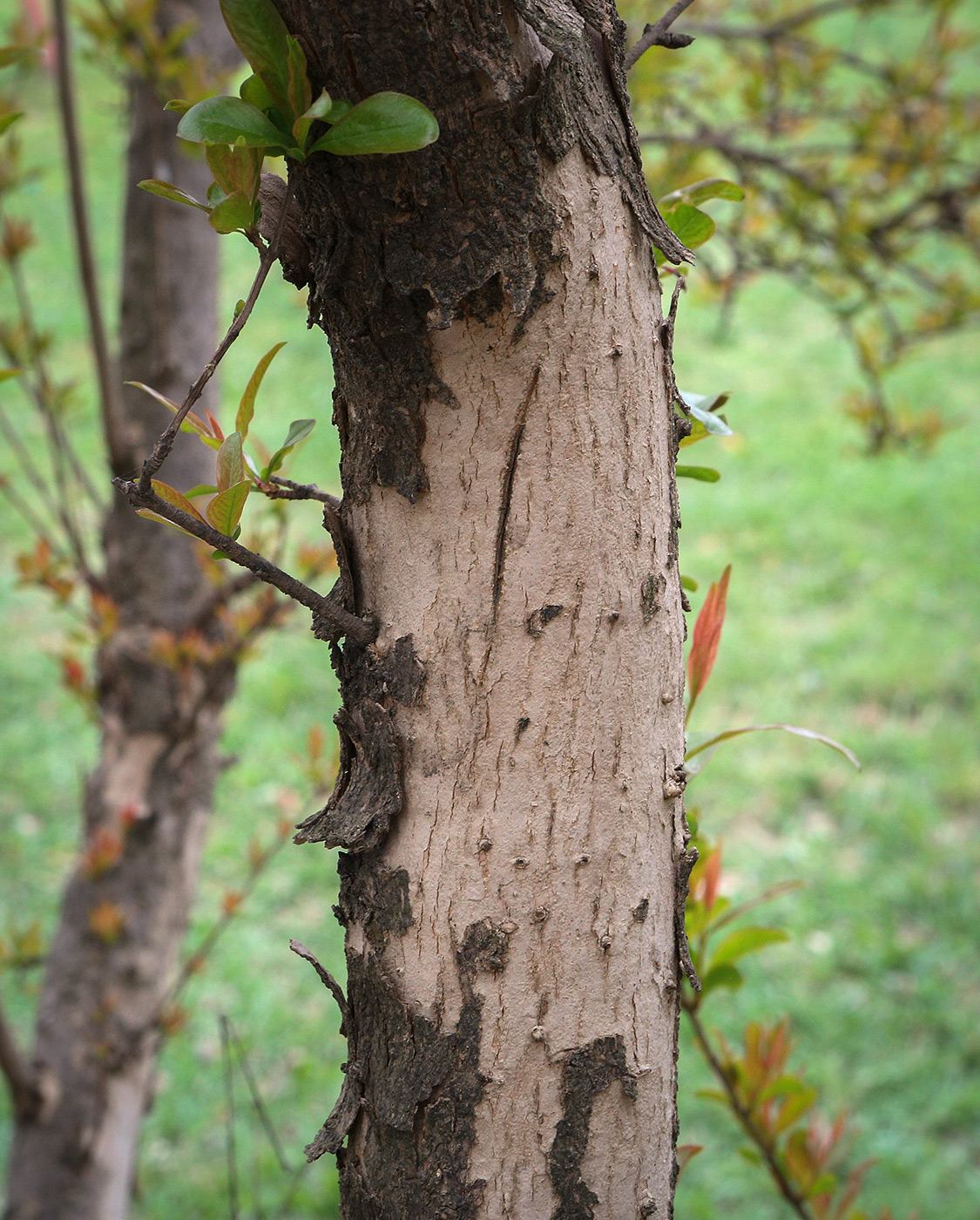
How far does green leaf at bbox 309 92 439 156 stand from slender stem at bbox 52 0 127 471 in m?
A: 0.97

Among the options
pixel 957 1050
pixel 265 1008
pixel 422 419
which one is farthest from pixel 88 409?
pixel 422 419

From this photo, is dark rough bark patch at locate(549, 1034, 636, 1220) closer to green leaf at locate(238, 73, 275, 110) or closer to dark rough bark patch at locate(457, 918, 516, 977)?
dark rough bark patch at locate(457, 918, 516, 977)

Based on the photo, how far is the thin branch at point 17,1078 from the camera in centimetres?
121

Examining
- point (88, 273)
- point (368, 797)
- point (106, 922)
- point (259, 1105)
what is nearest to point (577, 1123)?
point (368, 797)

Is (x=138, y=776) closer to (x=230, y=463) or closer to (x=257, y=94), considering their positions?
(x=230, y=463)

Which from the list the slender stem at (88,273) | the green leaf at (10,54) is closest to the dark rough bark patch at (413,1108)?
the green leaf at (10,54)

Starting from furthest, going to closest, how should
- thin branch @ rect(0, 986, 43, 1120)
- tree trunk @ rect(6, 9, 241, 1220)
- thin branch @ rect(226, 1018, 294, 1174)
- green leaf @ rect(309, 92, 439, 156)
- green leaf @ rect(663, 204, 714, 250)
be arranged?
tree trunk @ rect(6, 9, 241, 1220) → thin branch @ rect(0, 986, 43, 1120) → thin branch @ rect(226, 1018, 294, 1174) → green leaf @ rect(663, 204, 714, 250) → green leaf @ rect(309, 92, 439, 156)

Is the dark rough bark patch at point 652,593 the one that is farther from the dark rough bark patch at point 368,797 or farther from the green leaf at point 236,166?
the green leaf at point 236,166

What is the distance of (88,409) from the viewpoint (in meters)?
4.69

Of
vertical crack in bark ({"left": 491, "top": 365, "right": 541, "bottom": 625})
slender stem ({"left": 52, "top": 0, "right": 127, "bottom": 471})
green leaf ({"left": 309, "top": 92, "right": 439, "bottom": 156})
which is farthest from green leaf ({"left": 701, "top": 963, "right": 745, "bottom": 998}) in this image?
slender stem ({"left": 52, "top": 0, "right": 127, "bottom": 471})

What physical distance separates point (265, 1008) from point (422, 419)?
221cm

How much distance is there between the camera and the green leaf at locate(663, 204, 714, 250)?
2.08ft

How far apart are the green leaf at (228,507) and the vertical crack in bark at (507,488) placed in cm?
13

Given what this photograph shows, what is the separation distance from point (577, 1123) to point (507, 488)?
0.34 meters
